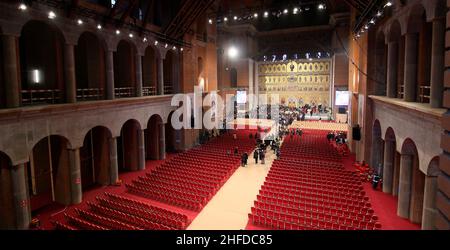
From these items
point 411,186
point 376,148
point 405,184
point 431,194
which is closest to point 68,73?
point 431,194

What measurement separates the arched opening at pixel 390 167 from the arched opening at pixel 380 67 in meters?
4.87

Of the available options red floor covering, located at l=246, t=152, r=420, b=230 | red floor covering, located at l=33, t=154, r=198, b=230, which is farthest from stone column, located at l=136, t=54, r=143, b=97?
→ red floor covering, located at l=246, t=152, r=420, b=230

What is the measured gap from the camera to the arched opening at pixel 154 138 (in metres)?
27.2

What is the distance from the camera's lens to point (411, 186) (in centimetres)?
1506

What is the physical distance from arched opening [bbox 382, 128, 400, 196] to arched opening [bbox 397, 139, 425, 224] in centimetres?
271

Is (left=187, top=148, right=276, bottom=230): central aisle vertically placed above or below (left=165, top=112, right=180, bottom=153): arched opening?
below

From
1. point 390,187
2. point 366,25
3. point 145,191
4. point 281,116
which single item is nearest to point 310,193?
point 390,187

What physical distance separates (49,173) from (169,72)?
14741mm

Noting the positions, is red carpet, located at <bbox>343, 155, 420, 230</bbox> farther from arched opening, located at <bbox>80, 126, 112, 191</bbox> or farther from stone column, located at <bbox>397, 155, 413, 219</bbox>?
arched opening, located at <bbox>80, 126, 112, 191</bbox>

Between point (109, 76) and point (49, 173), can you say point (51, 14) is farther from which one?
point (49, 173)

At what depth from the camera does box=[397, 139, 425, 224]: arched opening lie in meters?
14.3

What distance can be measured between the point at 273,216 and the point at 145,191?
8.75m

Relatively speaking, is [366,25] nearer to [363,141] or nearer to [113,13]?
[363,141]

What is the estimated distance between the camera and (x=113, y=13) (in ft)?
63.8
